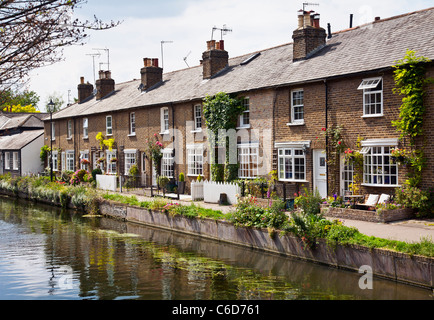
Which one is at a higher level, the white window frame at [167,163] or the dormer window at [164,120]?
the dormer window at [164,120]

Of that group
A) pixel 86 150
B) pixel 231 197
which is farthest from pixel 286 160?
pixel 86 150

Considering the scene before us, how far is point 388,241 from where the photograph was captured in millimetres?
11805

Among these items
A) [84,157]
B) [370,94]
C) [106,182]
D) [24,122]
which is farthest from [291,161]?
[24,122]

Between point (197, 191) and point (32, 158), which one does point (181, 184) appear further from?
point (32, 158)

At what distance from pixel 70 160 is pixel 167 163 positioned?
50.8 ft

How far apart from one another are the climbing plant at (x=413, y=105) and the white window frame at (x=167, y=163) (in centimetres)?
1489

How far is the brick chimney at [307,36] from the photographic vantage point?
74.6 ft

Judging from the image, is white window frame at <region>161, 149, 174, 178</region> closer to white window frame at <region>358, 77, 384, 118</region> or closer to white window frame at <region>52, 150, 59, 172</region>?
white window frame at <region>358, 77, 384, 118</region>

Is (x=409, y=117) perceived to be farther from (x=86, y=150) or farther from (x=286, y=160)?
(x=86, y=150)

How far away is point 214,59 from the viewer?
28625 millimetres

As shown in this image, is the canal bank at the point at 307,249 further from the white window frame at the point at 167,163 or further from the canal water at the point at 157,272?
the white window frame at the point at 167,163

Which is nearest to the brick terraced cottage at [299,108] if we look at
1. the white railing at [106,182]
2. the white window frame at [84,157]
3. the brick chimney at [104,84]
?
the white railing at [106,182]

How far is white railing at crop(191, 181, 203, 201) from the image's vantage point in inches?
947

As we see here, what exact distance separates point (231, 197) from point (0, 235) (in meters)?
9.73
